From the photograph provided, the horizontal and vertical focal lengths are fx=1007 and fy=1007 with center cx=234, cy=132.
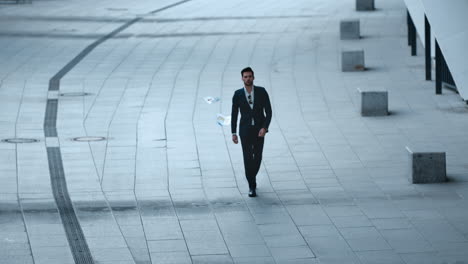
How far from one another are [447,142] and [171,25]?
22002 mm

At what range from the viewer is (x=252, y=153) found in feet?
51.7

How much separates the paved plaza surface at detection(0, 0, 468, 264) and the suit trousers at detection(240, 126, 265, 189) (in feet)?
1.17

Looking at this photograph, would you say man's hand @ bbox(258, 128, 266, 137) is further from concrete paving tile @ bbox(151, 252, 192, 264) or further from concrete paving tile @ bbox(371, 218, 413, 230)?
concrete paving tile @ bbox(151, 252, 192, 264)

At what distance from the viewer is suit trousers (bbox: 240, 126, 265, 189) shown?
15.6 metres

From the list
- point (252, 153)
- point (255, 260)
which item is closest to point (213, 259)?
point (255, 260)

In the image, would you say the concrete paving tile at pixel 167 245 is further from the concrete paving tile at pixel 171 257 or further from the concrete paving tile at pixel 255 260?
the concrete paving tile at pixel 255 260

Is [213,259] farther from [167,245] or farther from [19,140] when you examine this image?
[19,140]

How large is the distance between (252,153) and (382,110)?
740cm

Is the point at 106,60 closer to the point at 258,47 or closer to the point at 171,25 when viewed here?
the point at 258,47

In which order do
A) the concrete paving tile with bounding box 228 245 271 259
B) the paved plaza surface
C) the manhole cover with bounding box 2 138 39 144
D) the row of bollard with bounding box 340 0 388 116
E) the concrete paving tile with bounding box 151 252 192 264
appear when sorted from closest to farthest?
the concrete paving tile with bounding box 151 252 192 264 < the concrete paving tile with bounding box 228 245 271 259 < the paved plaza surface < the manhole cover with bounding box 2 138 39 144 < the row of bollard with bounding box 340 0 388 116

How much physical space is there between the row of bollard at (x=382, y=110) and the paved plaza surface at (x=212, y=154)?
199 mm

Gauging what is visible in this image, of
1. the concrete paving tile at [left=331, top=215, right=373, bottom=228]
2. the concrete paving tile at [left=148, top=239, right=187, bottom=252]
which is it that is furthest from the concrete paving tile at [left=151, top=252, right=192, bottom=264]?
the concrete paving tile at [left=331, top=215, right=373, bottom=228]

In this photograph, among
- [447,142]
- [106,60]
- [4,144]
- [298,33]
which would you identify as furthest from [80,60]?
[447,142]

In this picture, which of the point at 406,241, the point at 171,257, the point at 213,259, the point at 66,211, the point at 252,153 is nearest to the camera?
the point at 213,259
